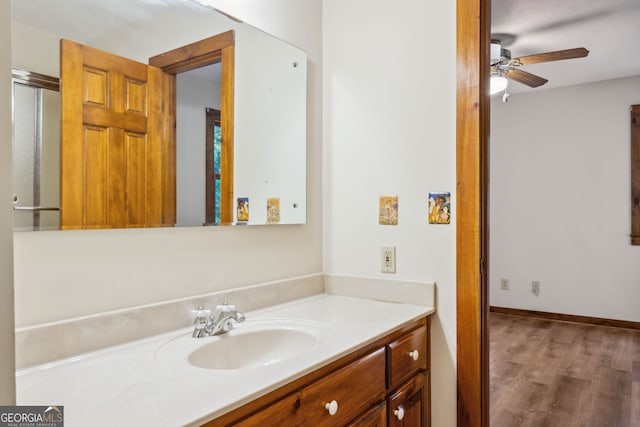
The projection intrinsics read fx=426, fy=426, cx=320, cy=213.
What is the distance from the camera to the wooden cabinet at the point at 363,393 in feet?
3.12

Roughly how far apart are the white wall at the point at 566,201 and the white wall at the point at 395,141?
3399mm

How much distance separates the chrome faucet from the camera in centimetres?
129

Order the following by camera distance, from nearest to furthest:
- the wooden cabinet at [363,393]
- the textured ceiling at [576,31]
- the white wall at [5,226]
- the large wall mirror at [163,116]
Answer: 1. the white wall at [5,226]
2. the wooden cabinet at [363,393]
3. the large wall mirror at [163,116]
4. the textured ceiling at [576,31]

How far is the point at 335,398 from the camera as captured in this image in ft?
3.74

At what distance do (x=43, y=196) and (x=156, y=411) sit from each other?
24.7 inches

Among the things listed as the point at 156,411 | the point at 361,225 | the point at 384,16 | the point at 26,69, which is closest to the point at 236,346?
the point at 156,411

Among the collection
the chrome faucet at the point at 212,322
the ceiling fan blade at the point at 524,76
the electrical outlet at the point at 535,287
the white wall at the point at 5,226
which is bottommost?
the electrical outlet at the point at 535,287

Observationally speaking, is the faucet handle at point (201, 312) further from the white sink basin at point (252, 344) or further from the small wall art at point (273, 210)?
the small wall art at point (273, 210)

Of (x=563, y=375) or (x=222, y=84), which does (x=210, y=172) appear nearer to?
(x=222, y=84)

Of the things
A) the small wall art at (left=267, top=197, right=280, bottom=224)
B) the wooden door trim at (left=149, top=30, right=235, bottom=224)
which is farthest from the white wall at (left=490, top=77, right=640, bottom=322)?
the wooden door trim at (left=149, top=30, right=235, bottom=224)

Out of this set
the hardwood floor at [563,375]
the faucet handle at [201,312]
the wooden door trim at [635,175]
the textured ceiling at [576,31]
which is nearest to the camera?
the faucet handle at [201,312]

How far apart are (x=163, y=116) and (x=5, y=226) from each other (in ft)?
3.16

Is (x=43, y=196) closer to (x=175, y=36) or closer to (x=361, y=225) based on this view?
(x=175, y=36)

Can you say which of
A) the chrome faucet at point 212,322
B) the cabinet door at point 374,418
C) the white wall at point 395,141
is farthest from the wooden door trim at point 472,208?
the chrome faucet at point 212,322
